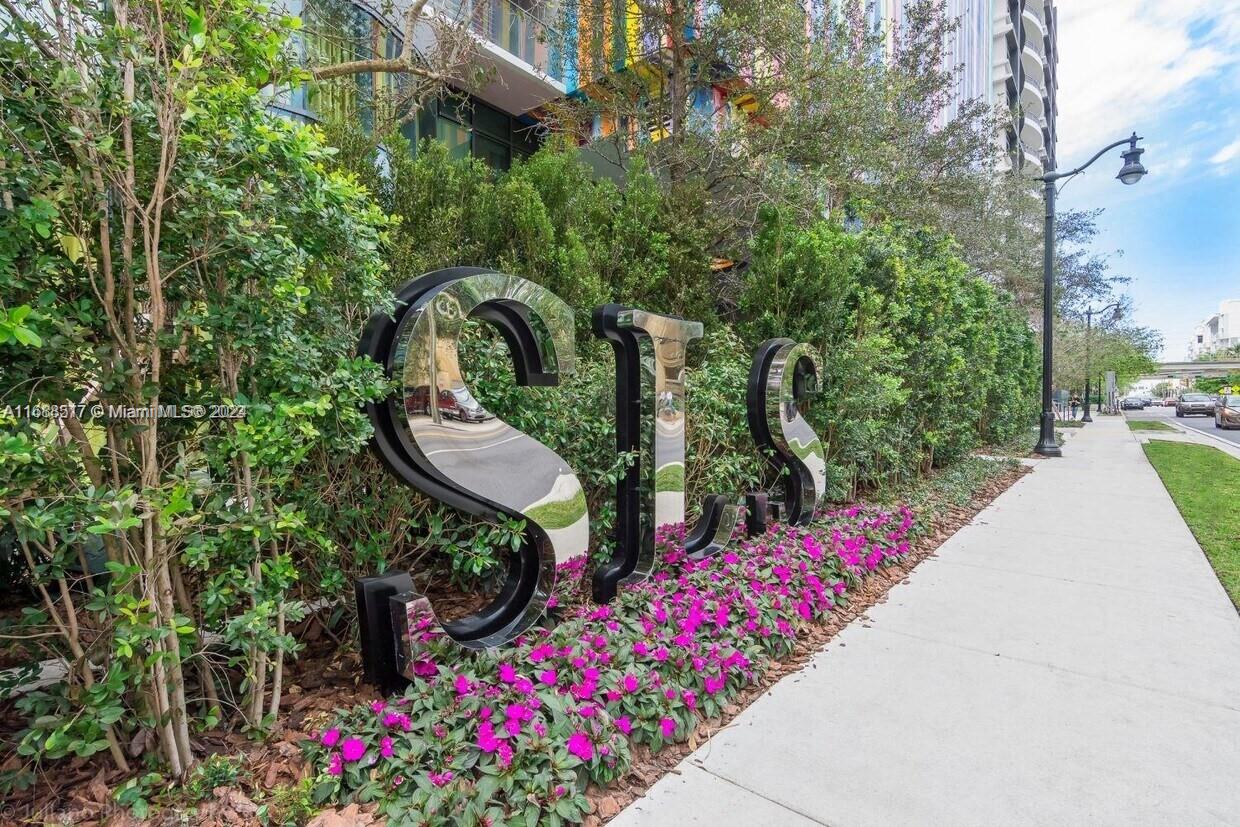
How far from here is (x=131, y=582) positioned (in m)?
2.07

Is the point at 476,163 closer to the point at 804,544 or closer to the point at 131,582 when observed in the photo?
the point at 804,544

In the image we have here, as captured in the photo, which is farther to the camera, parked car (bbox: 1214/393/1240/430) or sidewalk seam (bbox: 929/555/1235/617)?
parked car (bbox: 1214/393/1240/430)

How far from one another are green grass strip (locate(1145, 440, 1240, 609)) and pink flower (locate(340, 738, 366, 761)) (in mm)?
5608

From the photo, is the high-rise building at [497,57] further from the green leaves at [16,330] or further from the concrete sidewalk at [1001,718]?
the concrete sidewalk at [1001,718]

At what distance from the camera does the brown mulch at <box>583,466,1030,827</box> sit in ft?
7.87

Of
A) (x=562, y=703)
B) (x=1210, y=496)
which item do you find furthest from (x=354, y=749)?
(x=1210, y=496)

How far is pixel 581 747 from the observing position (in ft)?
7.71

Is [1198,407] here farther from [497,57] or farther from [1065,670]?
[1065,670]

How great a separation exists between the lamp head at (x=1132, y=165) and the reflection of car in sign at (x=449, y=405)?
46.2 ft

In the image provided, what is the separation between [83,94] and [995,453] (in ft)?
49.5

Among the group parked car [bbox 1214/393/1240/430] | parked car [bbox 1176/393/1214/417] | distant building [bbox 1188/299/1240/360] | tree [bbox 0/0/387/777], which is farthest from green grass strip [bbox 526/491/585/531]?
distant building [bbox 1188/299/1240/360]

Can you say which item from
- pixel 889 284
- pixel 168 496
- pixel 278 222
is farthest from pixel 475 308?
pixel 889 284

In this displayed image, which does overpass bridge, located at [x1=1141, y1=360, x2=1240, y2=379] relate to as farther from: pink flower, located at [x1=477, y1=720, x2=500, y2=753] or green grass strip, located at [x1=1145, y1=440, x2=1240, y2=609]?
pink flower, located at [x1=477, y1=720, x2=500, y2=753]

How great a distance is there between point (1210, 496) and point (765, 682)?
8960 mm
